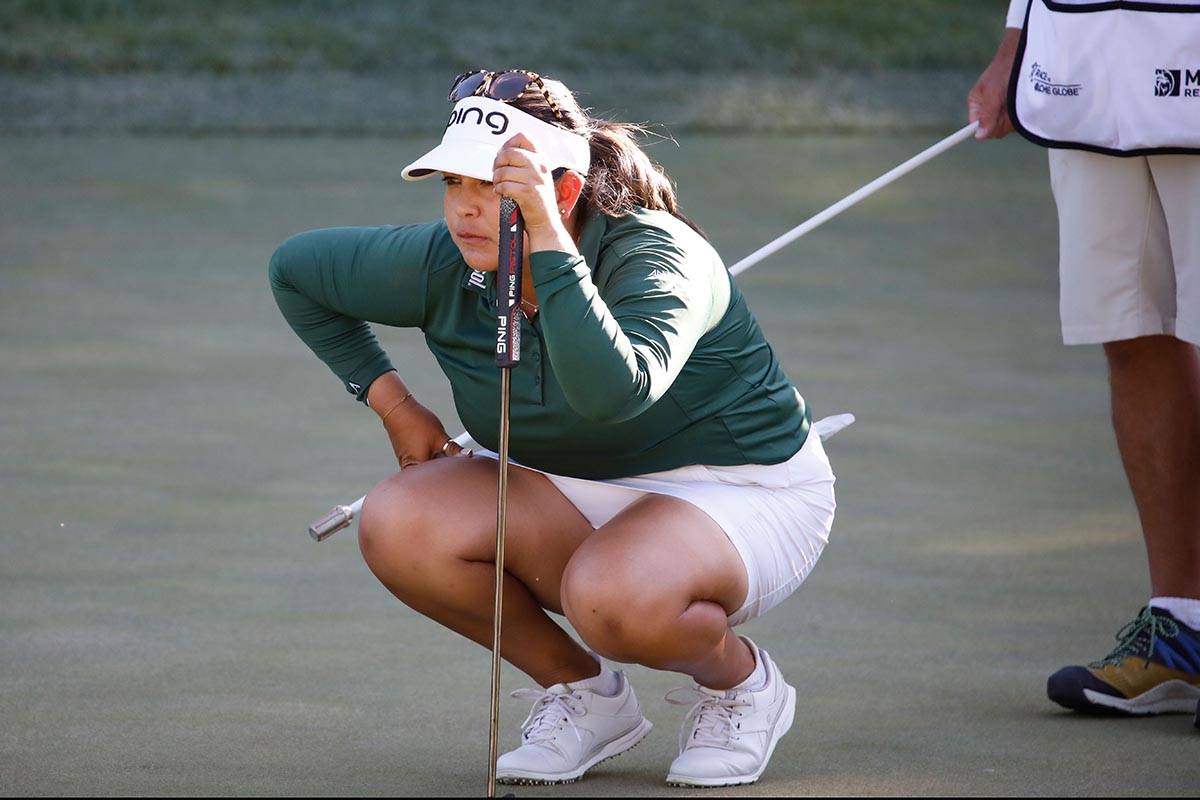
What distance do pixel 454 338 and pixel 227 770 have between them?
0.64 m

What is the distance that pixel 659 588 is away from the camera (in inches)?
98.8

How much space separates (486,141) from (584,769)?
85 cm

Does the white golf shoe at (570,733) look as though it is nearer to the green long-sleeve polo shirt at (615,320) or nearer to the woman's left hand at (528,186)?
the green long-sleeve polo shirt at (615,320)

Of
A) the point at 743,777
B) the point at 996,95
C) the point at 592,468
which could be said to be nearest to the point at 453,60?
the point at 996,95

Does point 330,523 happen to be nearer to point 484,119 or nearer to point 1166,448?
point 484,119

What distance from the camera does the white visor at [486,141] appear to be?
2.46 meters

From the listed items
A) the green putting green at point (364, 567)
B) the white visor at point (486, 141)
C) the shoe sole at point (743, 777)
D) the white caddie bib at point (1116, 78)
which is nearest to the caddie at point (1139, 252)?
the white caddie bib at point (1116, 78)

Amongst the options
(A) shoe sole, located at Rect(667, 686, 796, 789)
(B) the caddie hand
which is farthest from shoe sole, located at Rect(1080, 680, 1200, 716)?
(B) the caddie hand

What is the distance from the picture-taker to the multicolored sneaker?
2.93m

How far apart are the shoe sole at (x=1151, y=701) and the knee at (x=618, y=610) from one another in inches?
29.6

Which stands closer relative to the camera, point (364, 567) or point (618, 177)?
point (618, 177)

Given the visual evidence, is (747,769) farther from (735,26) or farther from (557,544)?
(735,26)

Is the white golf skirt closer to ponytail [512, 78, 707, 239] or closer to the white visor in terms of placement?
ponytail [512, 78, 707, 239]

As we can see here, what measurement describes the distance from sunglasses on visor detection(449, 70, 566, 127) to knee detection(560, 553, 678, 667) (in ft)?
1.92
